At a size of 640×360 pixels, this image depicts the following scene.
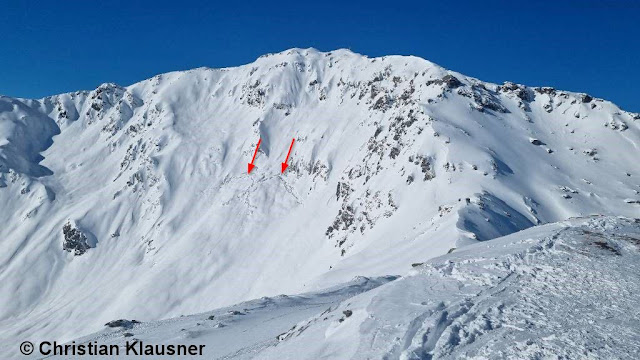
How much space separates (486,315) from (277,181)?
350 ft

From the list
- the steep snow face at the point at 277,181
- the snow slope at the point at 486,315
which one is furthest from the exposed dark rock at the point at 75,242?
the snow slope at the point at 486,315

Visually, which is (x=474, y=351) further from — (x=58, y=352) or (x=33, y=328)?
(x=33, y=328)

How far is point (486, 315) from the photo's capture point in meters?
13.8

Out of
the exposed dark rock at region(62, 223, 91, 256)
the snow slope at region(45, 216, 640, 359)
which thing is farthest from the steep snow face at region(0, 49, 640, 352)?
the snow slope at region(45, 216, 640, 359)

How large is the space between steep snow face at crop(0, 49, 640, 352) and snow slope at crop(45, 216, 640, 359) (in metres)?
20.6

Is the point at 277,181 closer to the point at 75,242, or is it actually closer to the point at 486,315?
the point at 75,242

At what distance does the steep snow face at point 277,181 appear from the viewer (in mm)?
69688

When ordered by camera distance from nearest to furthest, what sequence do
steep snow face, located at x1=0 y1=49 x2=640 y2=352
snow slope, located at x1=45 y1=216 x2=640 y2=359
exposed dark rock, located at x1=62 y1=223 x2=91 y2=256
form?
snow slope, located at x1=45 y1=216 x2=640 y2=359, steep snow face, located at x1=0 y1=49 x2=640 y2=352, exposed dark rock, located at x1=62 y1=223 x2=91 y2=256

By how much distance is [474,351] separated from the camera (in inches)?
468

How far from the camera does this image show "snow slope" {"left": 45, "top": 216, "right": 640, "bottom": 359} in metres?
12.1

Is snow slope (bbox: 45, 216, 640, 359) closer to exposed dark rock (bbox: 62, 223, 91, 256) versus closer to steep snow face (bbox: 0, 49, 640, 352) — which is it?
steep snow face (bbox: 0, 49, 640, 352)

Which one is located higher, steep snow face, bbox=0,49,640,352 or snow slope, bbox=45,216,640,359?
steep snow face, bbox=0,49,640,352

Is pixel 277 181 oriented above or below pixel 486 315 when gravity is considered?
above

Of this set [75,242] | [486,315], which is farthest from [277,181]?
[486,315]
